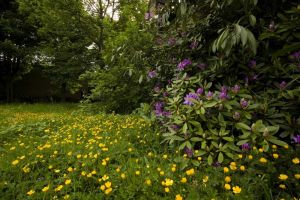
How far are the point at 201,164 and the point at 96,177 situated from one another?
0.88 meters

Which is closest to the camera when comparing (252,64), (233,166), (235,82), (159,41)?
(233,166)

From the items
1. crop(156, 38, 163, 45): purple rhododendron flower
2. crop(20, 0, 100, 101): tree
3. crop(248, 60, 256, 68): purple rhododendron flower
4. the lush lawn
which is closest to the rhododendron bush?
crop(248, 60, 256, 68): purple rhododendron flower

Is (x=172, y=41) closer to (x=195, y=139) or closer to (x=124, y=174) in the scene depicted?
(x=195, y=139)

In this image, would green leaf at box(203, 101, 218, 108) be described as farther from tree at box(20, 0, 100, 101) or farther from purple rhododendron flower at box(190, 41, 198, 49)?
tree at box(20, 0, 100, 101)

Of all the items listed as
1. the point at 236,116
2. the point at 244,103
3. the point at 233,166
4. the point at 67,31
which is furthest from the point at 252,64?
the point at 67,31

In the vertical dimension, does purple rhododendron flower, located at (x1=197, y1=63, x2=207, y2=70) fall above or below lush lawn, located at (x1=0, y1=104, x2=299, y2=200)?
above

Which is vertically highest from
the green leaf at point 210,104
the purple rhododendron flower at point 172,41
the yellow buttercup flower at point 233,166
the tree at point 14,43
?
the tree at point 14,43

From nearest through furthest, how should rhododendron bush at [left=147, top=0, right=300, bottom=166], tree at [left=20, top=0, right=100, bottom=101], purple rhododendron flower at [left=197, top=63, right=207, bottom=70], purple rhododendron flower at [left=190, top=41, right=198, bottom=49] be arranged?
rhododendron bush at [left=147, top=0, right=300, bottom=166] → purple rhododendron flower at [left=197, top=63, right=207, bottom=70] → purple rhododendron flower at [left=190, top=41, right=198, bottom=49] → tree at [left=20, top=0, right=100, bottom=101]

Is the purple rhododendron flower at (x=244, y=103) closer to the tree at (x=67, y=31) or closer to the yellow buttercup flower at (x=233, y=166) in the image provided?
the yellow buttercup flower at (x=233, y=166)

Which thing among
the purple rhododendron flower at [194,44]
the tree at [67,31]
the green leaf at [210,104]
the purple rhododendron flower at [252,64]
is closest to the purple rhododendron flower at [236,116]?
the green leaf at [210,104]

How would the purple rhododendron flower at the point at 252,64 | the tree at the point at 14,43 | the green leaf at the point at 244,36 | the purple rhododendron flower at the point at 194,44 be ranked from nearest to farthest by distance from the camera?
the green leaf at the point at 244,36 < the purple rhododendron flower at the point at 252,64 < the purple rhododendron flower at the point at 194,44 < the tree at the point at 14,43

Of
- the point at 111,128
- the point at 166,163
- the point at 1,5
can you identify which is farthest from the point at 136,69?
the point at 1,5

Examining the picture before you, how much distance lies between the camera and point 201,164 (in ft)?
6.00

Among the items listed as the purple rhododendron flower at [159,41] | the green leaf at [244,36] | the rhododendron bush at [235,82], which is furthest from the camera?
the purple rhododendron flower at [159,41]
